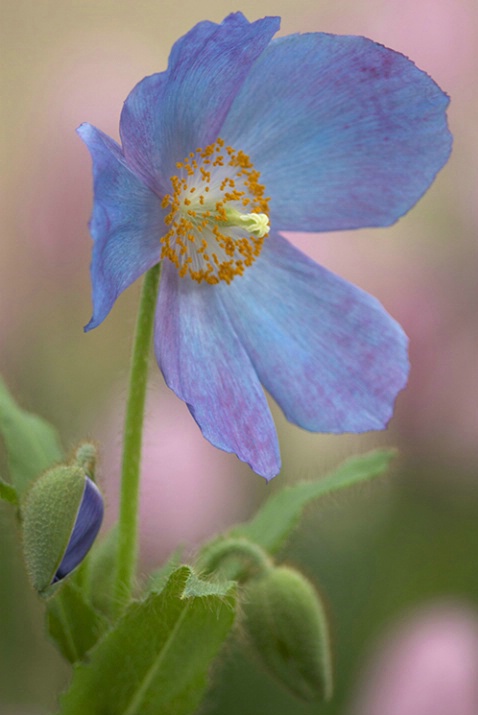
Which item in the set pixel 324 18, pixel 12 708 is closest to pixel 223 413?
pixel 12 708

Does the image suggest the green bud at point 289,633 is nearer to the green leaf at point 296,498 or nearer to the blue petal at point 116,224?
the green leaf at point 296,498

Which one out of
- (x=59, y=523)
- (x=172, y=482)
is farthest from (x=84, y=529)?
(x=172, y=482)

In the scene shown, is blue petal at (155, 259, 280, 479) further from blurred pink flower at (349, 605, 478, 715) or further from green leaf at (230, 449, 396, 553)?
blurred pink flower at (349, 605, 478, 715)

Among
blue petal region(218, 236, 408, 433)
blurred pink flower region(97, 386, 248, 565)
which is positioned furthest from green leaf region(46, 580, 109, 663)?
blurred pink flower region(97, 386, 248, 565)

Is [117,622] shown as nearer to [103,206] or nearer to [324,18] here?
[103,206]

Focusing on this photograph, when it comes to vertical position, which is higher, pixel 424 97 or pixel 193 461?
pixel 424 97

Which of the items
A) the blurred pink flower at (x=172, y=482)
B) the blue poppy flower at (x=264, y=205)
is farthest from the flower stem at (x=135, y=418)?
the blurred pink flower at (x=172, y=482)
